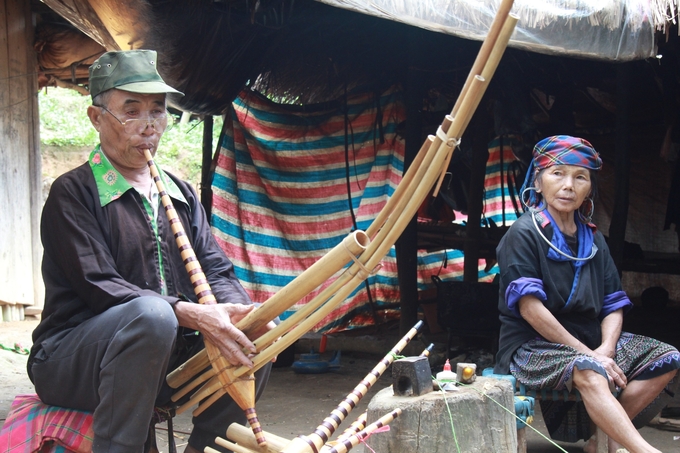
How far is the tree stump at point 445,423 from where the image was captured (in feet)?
7.72

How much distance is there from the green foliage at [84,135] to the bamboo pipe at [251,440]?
11960 mm

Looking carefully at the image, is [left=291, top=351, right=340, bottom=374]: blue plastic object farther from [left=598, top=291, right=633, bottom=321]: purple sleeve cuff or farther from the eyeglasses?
the eyeglasses

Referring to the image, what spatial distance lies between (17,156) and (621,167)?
4.66 metres

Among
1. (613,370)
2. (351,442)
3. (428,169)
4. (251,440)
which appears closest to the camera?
(428,169)

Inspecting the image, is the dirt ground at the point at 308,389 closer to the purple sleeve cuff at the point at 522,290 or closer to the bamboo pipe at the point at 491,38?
the purple sleeve cuff at the point at 522,290

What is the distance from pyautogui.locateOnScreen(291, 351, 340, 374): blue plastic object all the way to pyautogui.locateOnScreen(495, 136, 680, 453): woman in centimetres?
198

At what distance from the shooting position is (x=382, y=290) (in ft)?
20.6

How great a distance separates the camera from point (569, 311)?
3.03 metres

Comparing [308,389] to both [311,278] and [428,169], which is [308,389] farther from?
[428,169]

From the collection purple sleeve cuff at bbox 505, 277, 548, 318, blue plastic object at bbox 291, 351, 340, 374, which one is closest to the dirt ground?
blue plastic object at bbox 291, 351, 340, 374

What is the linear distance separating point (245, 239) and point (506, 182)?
2509 mm

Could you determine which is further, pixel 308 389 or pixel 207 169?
pixel 207 169

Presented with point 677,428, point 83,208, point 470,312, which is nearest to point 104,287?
point 83,208

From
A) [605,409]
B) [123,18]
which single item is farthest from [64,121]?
[605,409]
